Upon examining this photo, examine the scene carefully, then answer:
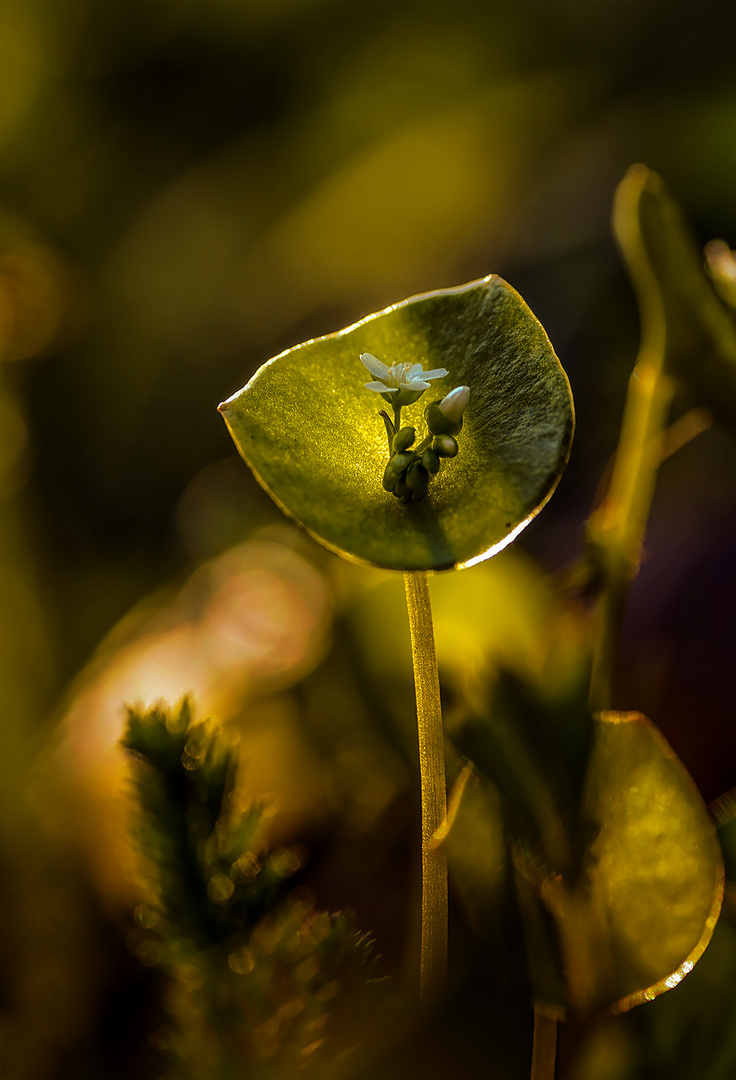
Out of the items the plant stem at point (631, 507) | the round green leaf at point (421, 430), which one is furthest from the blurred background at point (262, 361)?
the round green leaf at point (421, 430)

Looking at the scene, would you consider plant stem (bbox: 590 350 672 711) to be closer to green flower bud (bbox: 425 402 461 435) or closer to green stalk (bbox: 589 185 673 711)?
green stalk (bbox: 589 185 673 711)

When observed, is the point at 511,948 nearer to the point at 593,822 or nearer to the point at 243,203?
the point at 593,822

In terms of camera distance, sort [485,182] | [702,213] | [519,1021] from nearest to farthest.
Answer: [519,1021] < [702,213] < [485,182]

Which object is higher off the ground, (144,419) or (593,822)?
(144,419)

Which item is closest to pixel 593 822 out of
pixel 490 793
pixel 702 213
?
pixel 490 793

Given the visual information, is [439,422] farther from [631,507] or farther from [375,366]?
[631,507]

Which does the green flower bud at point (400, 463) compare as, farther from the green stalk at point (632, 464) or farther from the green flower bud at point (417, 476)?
the green stalk at point (632, 464)
